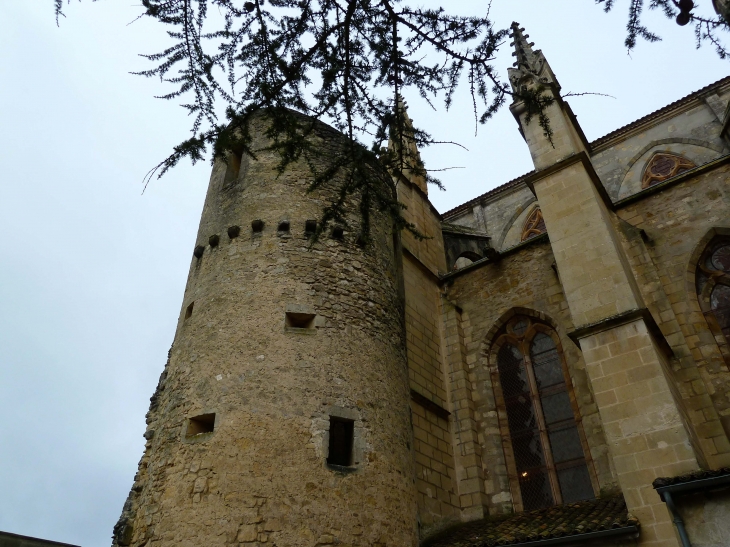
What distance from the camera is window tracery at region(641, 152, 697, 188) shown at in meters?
14.1

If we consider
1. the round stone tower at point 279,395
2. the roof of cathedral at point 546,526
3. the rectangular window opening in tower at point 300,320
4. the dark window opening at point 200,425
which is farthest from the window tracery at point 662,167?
the dark window opening at point 200,425

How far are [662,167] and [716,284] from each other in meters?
7.83

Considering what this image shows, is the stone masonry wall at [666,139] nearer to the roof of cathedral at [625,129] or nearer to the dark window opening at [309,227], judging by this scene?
the roof of cathedral at [625,129]

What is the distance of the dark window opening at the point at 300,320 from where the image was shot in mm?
7200

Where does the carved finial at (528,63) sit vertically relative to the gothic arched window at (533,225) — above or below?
below

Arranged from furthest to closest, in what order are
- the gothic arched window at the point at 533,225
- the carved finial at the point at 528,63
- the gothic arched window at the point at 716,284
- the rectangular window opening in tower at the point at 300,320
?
the gothic arched window at the point at 533,225
the carved finial at the point at 528,63
the gothic arched window at the point at 716,284
the rectangular window opening in tower at the point at 300,320

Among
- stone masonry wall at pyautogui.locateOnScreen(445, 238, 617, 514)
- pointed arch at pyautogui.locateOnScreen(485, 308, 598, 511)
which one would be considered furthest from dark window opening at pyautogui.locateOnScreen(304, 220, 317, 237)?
pointed arch at pyautogui.locateOnScreen(485, 308, 598, 511)

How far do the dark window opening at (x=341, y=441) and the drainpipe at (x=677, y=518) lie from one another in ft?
11.2

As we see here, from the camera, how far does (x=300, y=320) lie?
7312mm

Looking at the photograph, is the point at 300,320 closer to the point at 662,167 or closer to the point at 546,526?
the point at 546,526

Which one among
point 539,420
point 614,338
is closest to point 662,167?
point 539,420

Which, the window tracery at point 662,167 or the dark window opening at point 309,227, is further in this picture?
the window tracery at point 662,167

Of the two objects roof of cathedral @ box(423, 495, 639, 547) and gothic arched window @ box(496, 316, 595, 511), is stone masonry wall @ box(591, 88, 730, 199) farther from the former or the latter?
roof of cathedral @ box(423, 495, 639, 547)

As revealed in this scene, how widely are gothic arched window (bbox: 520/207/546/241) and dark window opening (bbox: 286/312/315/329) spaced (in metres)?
10.5
